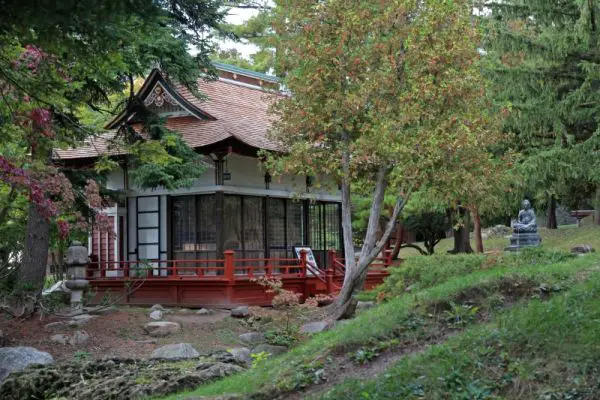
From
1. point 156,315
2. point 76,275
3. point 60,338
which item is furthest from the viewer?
point 76,275

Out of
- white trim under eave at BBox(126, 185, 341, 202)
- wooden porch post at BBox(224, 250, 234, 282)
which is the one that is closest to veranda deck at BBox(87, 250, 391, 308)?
wooden porch post at BBox(224, 250, 234, 282)

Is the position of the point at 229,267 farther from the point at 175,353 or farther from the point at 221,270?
the point at 175,353

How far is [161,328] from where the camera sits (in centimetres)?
1537

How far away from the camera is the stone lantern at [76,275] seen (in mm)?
16594

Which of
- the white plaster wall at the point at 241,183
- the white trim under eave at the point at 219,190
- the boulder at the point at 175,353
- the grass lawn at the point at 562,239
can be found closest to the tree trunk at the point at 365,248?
the boulder at the point at 175,353

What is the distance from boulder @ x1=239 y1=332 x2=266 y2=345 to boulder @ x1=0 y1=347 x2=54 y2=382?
3770 mm

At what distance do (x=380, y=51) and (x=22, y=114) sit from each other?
21.8 feet

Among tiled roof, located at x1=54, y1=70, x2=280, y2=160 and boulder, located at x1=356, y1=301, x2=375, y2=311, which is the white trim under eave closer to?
tiled roof, located at x1=54, y1=70, x2=280, y2=160

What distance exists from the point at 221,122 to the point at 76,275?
637 centimetres

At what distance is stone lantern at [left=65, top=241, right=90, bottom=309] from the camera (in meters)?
16.6

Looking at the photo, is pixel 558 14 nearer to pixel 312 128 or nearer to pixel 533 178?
pixel 533 178

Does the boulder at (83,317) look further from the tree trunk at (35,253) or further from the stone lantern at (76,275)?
the tree trunk at (35,253)

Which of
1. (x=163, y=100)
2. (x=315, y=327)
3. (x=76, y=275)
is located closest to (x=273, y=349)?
(x=315, y=327)

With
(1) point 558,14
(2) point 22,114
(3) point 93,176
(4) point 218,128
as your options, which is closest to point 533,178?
(1) point 558,14
